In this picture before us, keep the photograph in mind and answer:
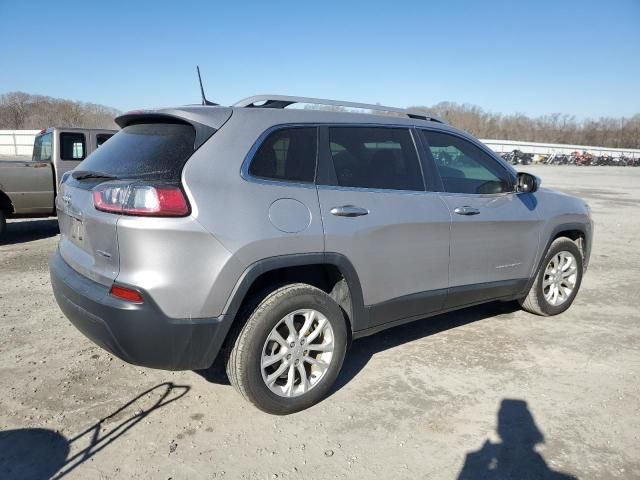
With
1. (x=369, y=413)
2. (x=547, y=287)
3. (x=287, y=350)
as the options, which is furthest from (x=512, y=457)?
(x=547, y=287)

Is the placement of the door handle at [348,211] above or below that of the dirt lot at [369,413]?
above

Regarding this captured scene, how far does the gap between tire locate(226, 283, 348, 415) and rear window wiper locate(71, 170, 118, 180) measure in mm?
1105

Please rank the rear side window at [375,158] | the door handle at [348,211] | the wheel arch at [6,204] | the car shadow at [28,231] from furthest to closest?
the car shadow at [28,231] < the wheel arch at [6,204] < the rear side window at [375,158] < the door handle at [348,211]

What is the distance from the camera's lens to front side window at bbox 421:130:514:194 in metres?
3.79

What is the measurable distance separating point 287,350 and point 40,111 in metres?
87.8

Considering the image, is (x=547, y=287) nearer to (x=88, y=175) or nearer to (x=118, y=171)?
(x=118, y=171)

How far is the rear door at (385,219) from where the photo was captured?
3.08m

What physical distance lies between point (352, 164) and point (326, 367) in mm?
1315

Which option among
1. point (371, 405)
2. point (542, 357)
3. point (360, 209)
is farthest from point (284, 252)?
point (542, 357)

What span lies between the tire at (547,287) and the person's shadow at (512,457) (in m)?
1.84

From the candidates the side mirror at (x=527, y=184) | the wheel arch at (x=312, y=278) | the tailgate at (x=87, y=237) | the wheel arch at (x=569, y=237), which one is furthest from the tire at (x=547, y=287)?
the tailgate at (x=87, y=237)

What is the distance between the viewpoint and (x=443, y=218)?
3592mm

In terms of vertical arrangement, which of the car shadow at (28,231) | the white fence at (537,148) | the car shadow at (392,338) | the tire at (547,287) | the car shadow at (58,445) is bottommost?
the car shadow at (58,445)

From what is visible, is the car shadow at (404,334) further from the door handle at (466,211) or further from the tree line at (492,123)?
the tree line at (492,123)
